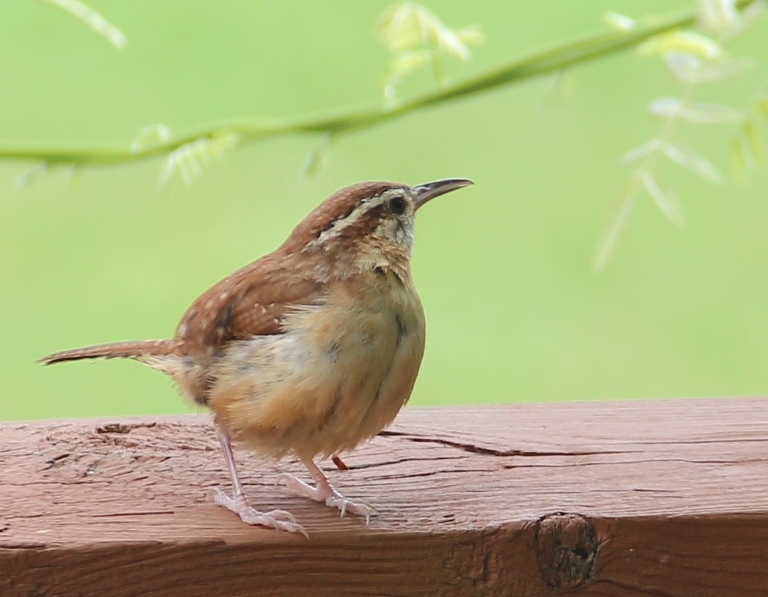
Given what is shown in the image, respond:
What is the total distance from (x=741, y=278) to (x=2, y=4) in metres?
3.02

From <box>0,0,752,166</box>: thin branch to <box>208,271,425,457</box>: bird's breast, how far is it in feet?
1.92

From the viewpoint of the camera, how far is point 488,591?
1941mm

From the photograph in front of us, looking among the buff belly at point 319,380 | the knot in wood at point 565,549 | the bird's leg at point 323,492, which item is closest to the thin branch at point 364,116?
the buff belly at point 319,380

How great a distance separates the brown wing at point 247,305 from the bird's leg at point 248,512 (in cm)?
26

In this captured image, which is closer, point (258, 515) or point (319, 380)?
point (258, 515)

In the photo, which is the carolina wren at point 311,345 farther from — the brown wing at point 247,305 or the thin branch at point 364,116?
A: the thin branch at point 364,116

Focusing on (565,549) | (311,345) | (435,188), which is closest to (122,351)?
(311,345)

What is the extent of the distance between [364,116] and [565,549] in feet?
3.85

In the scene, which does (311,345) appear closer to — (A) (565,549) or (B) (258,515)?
(B) (258,515)

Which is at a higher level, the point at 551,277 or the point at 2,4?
the point at 2,4

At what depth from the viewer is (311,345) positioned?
2.18 m

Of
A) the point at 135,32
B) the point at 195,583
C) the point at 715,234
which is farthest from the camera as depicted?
the point at 715,234

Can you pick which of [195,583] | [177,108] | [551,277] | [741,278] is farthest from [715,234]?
[195,583]

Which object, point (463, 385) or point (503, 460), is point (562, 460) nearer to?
point (503, 460)
